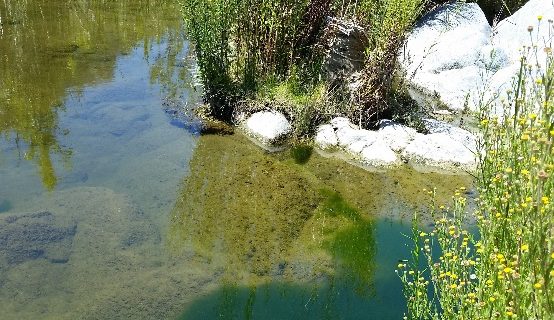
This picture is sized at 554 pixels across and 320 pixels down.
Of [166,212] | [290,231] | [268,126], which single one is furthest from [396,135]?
[166,212]

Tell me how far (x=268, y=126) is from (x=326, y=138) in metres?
0.71

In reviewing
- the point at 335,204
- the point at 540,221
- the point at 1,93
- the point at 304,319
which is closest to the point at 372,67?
the point at 335,204

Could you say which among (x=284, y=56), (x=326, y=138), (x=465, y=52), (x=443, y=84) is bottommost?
(x=326, y=138)

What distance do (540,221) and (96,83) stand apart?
688 cm

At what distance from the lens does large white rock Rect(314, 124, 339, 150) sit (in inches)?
273

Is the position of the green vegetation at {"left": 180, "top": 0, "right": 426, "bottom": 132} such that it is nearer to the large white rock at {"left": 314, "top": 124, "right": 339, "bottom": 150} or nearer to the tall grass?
the tall grass

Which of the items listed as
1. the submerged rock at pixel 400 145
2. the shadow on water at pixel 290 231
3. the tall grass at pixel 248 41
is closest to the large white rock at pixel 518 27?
the submerged rock at pixel 400 145

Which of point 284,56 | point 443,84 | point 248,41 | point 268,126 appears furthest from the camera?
point 443,84

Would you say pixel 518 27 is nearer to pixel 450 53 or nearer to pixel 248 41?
pixel 450 53

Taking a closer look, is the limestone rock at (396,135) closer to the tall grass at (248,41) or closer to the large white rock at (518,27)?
the tall grass at (248,41)

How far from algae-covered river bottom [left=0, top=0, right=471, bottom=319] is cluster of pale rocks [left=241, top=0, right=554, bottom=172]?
0.28m

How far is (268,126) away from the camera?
6891mm

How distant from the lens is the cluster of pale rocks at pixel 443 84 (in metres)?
6.78

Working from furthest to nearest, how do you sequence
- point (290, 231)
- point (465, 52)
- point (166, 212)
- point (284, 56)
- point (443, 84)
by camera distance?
point (465, 52) → point (443, 84) → point (284, 56) → point (166, 212) → point (290, 231)
